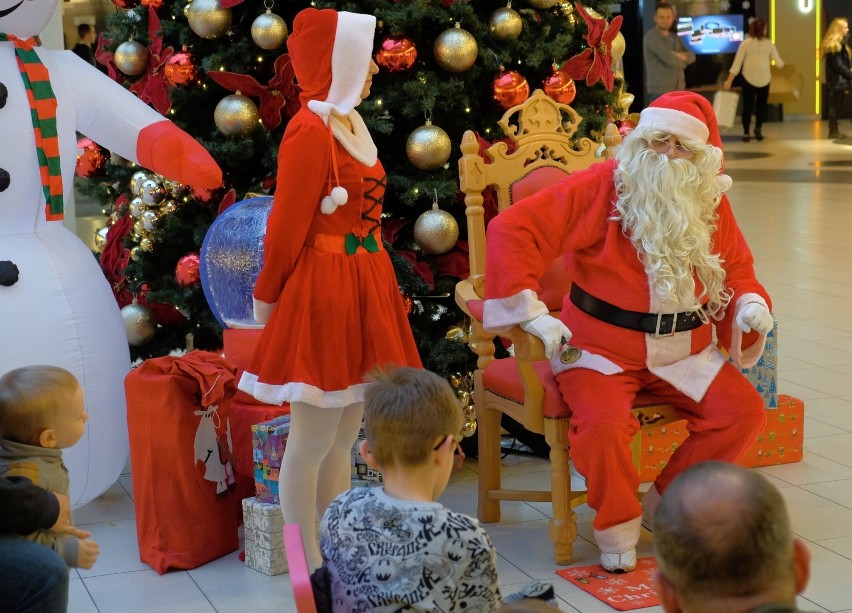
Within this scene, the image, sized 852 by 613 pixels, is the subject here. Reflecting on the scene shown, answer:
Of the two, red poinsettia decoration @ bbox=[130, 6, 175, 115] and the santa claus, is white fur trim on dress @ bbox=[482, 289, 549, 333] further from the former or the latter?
red poinsettia decoration @ bbox=[130, 6, 175, 115]

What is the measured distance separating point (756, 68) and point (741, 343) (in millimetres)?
13849

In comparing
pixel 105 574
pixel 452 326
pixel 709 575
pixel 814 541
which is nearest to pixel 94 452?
pixel 105 574

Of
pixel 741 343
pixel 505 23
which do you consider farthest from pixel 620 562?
pixel 505 23

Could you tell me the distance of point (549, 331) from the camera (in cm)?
326

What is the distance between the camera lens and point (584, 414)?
3291mm

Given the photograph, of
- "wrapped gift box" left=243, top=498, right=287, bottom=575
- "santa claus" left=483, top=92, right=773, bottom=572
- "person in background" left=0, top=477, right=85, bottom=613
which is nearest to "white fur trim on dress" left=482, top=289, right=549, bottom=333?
"santa claus" left=483, top=92, right=773, bottom=572

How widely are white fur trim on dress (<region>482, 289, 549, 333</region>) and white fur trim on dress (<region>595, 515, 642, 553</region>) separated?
61 centimetres

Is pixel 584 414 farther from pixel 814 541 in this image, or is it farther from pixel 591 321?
pixel 814 541

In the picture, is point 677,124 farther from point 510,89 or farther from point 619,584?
point 619,584

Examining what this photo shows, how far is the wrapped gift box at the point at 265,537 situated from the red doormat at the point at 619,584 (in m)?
0.77

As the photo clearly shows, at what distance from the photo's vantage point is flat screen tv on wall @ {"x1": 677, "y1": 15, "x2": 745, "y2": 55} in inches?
761

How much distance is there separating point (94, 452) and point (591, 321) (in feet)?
5.13

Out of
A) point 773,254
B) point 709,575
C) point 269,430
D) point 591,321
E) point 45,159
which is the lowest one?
point 773,254

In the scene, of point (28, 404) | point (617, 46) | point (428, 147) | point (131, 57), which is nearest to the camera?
point (28, 404)
